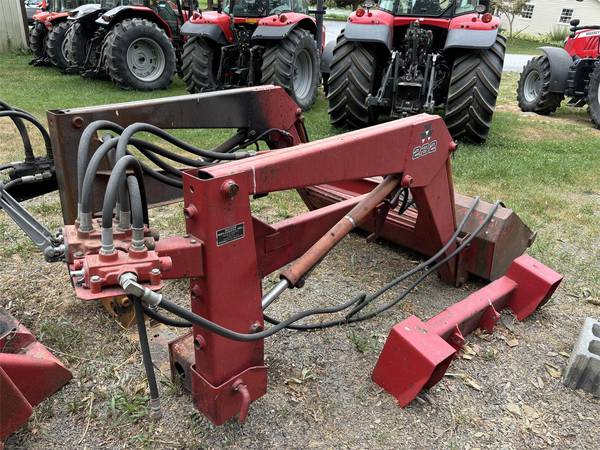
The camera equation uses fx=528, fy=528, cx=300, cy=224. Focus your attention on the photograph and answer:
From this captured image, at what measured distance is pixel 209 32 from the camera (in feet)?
27.1

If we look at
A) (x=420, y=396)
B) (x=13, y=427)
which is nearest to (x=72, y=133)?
(x=13, y=427)

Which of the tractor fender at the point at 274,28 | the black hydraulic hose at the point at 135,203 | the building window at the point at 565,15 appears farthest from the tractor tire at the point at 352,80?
the building window at the point at 565,15

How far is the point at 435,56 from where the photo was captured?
6523 mm

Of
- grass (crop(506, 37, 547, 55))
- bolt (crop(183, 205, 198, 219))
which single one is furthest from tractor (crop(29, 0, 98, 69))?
grass (crop(506, 37, 547, 55))

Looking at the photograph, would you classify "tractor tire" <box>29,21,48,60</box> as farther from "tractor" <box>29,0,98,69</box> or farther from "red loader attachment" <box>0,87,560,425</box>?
"red loader attachment" <box>0,87,560,425</box>

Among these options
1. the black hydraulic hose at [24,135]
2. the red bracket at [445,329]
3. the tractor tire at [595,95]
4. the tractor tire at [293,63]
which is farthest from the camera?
the tractor tire at [595,95]

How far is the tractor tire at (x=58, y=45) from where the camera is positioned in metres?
11.8

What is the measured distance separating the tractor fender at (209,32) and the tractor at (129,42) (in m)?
1.58

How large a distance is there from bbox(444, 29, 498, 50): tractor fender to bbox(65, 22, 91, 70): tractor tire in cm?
758

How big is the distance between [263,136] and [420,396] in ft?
5.45

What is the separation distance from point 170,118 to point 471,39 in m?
4.70

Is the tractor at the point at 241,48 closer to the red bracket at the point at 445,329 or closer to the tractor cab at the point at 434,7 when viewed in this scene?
the tractor cab at the point at 434,7

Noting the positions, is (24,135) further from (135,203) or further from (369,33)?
(369,33)

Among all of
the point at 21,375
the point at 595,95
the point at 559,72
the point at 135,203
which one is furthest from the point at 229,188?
the point at 559,72
